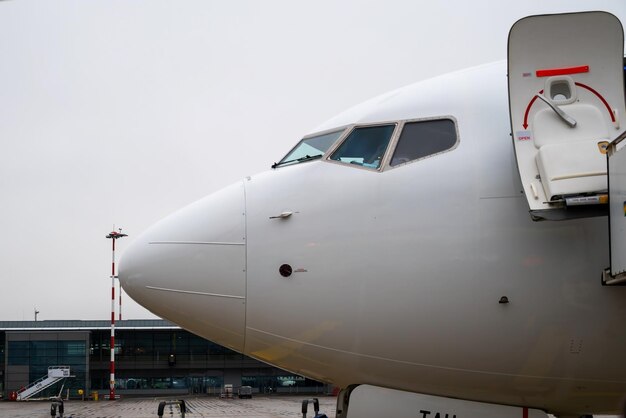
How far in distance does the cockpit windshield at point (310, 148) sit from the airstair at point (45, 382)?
4980cm

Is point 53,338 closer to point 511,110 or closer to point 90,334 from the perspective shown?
point 90,334

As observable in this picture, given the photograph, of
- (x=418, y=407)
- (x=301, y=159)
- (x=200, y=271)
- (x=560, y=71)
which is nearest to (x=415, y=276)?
(x=418, y=407)

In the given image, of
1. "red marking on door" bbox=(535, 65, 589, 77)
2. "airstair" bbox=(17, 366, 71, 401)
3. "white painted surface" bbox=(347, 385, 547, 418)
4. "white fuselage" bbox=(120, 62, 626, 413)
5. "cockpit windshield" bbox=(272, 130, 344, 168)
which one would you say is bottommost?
"airstair" bbox=(17, 366, 71, 401)

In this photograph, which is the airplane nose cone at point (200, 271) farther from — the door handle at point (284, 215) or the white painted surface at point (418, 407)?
the white painted surface at point (418, 407)

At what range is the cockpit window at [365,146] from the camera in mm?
7259

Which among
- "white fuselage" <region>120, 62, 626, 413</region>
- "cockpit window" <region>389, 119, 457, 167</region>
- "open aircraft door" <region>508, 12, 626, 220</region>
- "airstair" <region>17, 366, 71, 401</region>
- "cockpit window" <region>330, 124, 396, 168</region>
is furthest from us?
"airstair" <region>17, 366, 71, 401</region>

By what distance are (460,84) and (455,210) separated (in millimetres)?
1518

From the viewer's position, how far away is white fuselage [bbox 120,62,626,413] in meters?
6.52

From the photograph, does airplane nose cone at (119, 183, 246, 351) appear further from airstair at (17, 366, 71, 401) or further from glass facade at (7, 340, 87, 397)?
glass facade at (7, 340, 87, 397)

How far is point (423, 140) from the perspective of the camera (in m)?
7.18

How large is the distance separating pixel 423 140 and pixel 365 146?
0.59 meters

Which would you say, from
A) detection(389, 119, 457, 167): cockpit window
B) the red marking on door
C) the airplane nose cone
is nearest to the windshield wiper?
the airplane nose cone

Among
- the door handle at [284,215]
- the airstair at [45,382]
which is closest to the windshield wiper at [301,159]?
the door handle at [284,215]

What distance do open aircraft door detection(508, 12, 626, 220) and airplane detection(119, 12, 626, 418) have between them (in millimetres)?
13
